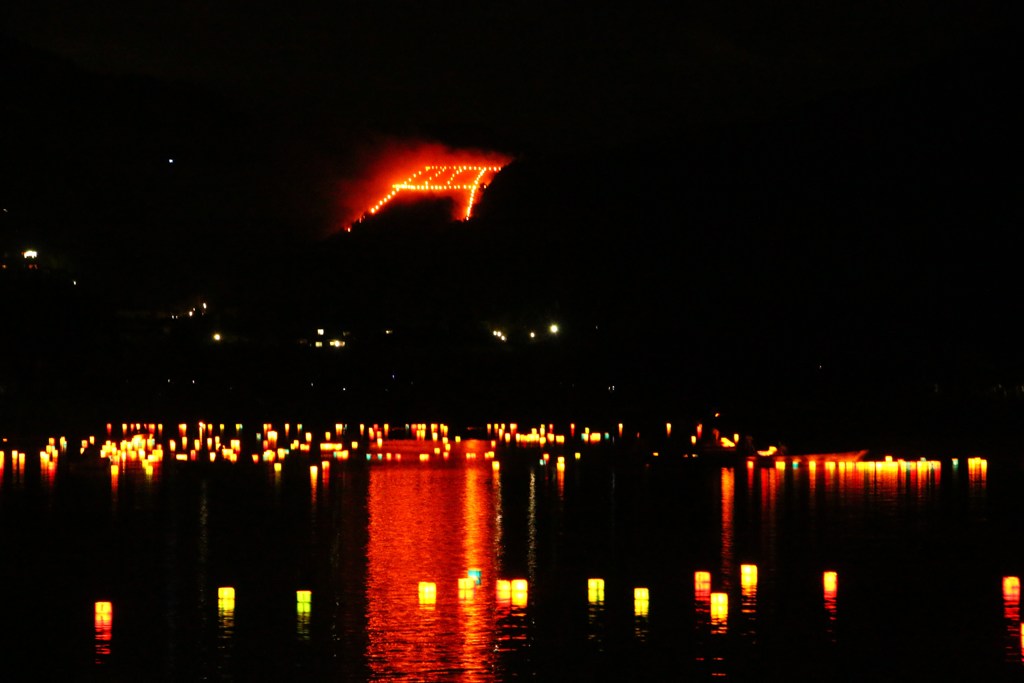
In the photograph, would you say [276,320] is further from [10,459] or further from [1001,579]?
[1001,579]

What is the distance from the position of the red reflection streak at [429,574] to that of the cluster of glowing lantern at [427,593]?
5 centimetres

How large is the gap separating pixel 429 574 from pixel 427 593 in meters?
1.50

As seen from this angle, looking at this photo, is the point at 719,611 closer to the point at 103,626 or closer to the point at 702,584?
the point at 702,584

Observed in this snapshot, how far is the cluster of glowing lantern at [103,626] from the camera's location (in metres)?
12.2

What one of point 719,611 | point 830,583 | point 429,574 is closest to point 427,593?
point 429,574

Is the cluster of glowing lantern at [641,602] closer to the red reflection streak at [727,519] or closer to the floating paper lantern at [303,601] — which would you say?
the red reflection streak at [727,519]

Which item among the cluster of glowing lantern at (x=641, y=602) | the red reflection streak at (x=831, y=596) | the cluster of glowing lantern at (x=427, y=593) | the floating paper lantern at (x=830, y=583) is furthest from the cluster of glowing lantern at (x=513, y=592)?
the floating paper lantern at (x=830, y=583)

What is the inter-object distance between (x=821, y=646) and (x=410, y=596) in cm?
415

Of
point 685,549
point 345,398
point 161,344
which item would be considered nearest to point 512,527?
point 685,549

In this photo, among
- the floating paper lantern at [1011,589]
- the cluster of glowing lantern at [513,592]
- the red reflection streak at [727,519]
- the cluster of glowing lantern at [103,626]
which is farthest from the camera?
the red reflection streak at [727,519]

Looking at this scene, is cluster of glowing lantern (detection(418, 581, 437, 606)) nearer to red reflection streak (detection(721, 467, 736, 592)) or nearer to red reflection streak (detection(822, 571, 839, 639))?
red reflection streak (detection(721, 467, 736, 592))

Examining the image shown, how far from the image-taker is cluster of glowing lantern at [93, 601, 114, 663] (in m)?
12.2

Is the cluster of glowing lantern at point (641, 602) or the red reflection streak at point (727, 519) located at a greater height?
the red reflection streak at point (727, 519)

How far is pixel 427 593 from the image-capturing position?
14.1 metres
